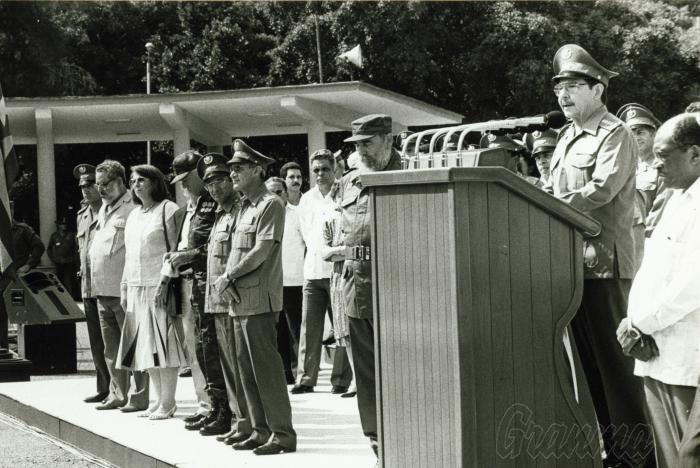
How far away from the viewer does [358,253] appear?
6.21 m

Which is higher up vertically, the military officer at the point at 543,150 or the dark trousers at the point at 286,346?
the military officer at the point at 543,150

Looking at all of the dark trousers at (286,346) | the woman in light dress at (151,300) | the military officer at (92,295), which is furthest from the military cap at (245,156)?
the dark trousers at (286,346)

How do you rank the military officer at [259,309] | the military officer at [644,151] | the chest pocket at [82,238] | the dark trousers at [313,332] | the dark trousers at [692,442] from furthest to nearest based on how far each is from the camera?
1. the chest pocket at [82,238]
2. the dark trousers at [313,332]
3. the military officer at [644,151]
4. the military officer at [259,309]
5. the dark trousers at [692,442]

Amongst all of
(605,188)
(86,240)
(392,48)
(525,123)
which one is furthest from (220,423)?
(392,48)

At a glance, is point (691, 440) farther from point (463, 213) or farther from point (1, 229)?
point (1, 229)

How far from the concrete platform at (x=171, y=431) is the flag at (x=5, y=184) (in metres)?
1.76

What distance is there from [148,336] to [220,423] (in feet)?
3.95

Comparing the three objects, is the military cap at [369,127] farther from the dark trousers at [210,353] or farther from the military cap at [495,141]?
the dark trousers at [210,353]

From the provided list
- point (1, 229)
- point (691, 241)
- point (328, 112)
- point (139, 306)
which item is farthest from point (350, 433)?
point (328, 112)

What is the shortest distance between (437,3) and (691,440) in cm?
2857

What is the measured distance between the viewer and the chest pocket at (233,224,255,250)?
727 centimetres

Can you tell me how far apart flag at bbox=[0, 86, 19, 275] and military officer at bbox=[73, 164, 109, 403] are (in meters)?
1.95

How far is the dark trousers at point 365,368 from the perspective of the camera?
631 centimetres

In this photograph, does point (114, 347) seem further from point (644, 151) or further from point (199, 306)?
point (644, 151)
